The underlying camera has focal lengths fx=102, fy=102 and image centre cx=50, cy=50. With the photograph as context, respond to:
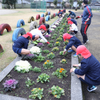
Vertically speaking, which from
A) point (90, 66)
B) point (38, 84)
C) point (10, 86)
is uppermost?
point (90, 66)

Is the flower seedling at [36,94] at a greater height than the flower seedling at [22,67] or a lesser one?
lesser

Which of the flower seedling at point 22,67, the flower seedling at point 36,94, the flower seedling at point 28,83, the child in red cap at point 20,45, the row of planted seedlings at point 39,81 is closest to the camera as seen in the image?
the flower seedling at point 36,94

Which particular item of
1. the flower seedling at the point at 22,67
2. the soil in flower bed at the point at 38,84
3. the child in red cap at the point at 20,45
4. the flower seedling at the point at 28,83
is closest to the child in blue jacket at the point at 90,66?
the soil in flower bed at the point at 38,84

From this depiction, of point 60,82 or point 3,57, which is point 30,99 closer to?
point 60,82

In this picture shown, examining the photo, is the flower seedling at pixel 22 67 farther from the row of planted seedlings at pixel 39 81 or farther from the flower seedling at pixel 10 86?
the flower seedling at pixel 10 86

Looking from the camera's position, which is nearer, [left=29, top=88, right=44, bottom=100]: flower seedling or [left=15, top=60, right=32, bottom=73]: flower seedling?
[left=29, top=88, right=44, bottom=100]: flower seedling

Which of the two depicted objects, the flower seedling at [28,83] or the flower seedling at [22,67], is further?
the flower seedling at [22,67]

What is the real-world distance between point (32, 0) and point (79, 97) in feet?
100

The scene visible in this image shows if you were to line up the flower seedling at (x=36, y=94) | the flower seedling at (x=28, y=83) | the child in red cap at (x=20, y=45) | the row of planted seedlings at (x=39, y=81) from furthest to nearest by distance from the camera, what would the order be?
the child in red cap at (x=20, y=45) < the flower seedling at (x=28, y=83) < the row of planted seedlings at (x=39, y=81) < the flower seedling at (x=36, y=94)

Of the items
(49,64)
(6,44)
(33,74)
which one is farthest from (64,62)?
(6,44)

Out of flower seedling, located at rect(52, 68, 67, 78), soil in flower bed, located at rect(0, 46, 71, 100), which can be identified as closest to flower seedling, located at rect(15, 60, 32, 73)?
soil in flower bed, located at rect(0, 46, 71, 100)

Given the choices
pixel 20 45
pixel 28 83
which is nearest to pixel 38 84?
pixel 28 83

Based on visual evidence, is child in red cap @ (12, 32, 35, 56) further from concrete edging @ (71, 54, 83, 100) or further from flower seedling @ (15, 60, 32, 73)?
concrete edging @ (71, 54, 83, 100)

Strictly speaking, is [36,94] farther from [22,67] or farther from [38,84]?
[22,67]
